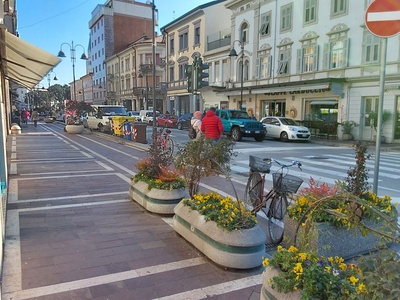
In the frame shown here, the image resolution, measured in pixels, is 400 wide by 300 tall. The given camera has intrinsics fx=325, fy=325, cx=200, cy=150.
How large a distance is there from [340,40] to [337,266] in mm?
21364

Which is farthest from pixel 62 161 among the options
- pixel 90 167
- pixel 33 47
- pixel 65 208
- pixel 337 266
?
pixel 337 266

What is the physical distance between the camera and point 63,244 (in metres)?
4.05

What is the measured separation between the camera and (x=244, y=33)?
29234 mm

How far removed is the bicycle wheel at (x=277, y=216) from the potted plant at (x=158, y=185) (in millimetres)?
1473

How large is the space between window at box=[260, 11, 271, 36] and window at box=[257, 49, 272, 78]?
1496 mm

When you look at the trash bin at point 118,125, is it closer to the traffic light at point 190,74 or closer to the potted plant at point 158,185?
the traffic light at point 190,74

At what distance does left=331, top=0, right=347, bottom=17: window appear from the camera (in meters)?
20.3

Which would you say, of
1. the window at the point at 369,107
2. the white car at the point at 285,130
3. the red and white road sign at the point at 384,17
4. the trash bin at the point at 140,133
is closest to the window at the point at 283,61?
the white car at the point at 285,130

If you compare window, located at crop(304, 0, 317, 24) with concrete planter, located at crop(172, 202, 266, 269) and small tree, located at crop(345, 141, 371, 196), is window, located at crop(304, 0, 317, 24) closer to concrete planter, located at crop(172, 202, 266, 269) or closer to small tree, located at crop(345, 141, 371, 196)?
small tree, located at crop(345, 141, 371, 196)

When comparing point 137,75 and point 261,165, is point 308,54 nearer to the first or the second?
point 261,165

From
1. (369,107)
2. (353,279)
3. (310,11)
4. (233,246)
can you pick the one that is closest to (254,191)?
(233,246)

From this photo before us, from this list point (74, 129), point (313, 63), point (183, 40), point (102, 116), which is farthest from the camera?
point (183, 40)

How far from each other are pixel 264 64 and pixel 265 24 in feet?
10.5

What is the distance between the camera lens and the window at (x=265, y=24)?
26261 millimetres
